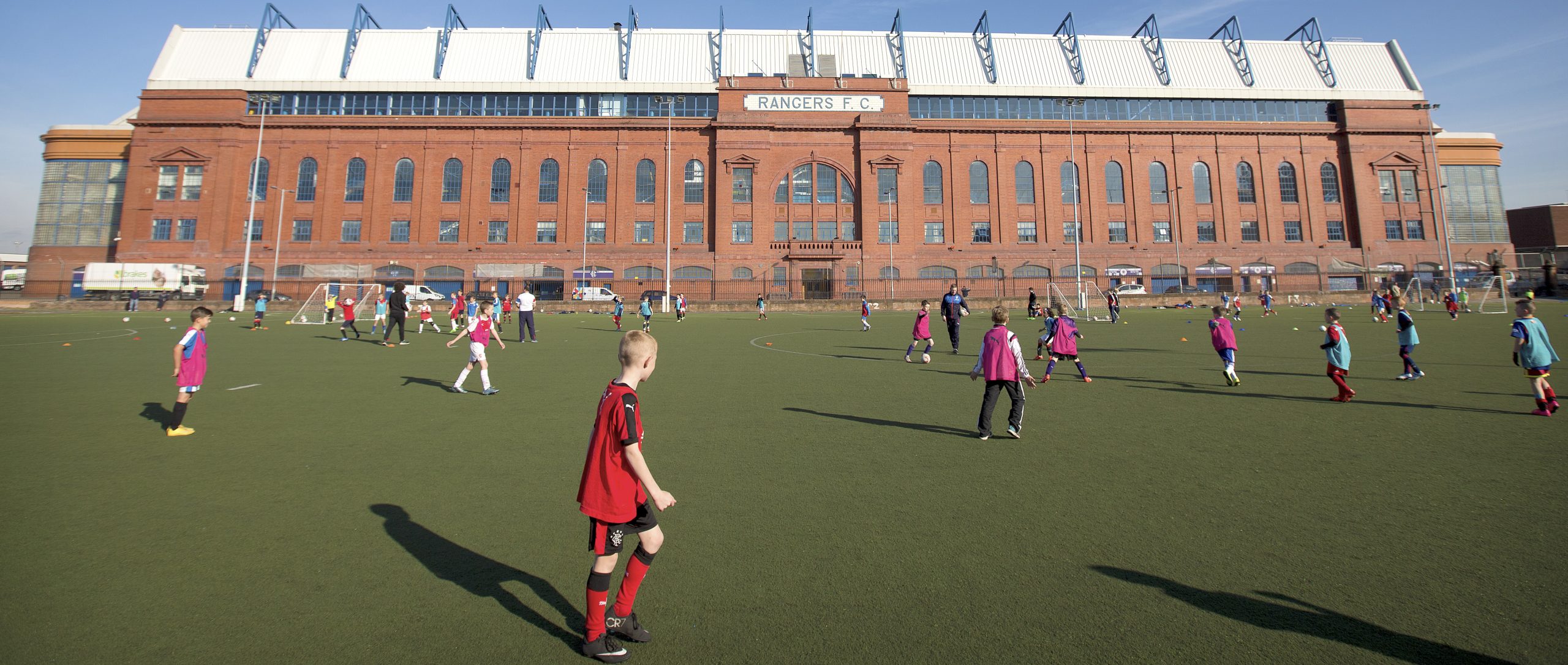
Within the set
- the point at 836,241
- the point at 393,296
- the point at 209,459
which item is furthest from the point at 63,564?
the point at 836,241

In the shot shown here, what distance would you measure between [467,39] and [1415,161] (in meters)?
82.9

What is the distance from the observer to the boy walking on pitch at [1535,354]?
8.35 metres

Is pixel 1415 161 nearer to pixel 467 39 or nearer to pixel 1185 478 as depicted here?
pixel 1185 478

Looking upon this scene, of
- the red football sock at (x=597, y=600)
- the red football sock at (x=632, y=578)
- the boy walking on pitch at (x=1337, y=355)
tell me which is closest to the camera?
the red football sock at (x=597, y=600)

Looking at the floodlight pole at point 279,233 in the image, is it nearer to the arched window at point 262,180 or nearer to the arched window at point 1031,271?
the arched window at point 262,180

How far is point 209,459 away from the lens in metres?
6.62

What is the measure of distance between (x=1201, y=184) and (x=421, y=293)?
6235 centimetres

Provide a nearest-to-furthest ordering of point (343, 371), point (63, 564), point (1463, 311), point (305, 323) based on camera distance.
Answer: point (63, 564)
point (343, 371)
point (305, 323)
point (1463, 311)

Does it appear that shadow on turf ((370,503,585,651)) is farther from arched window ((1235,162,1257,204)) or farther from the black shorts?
arched window ((1235,162,1257,204))

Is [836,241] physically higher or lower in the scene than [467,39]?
lower

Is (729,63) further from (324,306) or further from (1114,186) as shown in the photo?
(324,306)

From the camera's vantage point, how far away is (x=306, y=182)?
5159cm

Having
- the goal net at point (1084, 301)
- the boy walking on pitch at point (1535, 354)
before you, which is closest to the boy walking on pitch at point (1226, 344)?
the boy walking on pitch at point (1535, 354)

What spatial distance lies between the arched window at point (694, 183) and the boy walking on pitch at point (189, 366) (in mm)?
45450
